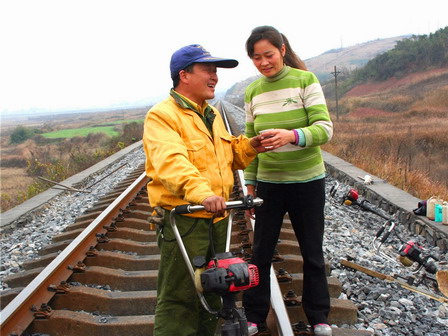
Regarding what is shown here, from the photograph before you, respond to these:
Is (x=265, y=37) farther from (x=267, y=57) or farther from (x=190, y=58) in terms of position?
(x=190, y=58)

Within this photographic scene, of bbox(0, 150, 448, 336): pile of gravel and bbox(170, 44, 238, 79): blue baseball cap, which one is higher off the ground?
bbox(170, 44, 238, 79): blue baseball cap

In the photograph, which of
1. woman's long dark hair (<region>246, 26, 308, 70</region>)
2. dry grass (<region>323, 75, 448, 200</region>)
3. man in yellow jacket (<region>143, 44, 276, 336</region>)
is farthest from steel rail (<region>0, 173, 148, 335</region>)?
dry grass (<region>323, 75, 448, 200</region>)

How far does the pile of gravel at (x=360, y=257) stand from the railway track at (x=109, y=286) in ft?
0.73

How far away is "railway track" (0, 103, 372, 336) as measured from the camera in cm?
319

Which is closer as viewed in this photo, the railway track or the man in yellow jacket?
the man in yellow jacket

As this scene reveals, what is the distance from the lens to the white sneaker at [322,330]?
9.18 ft

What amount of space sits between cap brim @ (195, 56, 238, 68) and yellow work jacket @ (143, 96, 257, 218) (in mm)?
264

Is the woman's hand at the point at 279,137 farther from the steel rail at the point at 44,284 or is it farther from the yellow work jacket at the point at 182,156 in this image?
the steel rail at the point at 44,284

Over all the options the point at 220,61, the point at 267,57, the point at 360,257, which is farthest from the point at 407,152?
the point at 220,61

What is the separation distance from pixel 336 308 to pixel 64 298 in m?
2.02

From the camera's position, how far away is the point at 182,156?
223 cm

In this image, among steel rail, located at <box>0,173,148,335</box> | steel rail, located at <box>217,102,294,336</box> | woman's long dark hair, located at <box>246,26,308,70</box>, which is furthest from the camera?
steel rail, located at <box>0,173,148,335</box>

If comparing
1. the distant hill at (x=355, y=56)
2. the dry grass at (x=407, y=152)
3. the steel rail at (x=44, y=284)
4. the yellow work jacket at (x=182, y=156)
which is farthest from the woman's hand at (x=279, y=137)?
the distant hill at (x=355, y=56)

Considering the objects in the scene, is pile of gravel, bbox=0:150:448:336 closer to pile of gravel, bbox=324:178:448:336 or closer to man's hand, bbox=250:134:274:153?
pile of gravel, bbox=324:178:448:336
